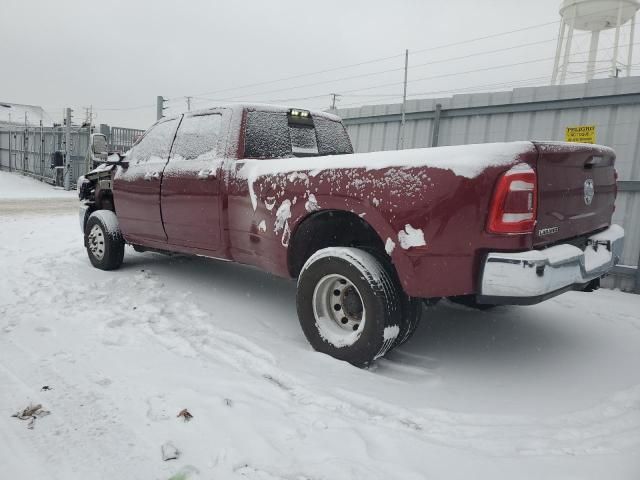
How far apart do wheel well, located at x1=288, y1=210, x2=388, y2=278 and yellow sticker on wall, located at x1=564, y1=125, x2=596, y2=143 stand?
13.7 feet

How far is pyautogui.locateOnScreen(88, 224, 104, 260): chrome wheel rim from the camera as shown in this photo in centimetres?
538

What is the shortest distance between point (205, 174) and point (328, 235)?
1.32 m

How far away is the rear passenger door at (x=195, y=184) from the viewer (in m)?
4.00

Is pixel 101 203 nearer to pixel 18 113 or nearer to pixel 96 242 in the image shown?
pixel 96 242

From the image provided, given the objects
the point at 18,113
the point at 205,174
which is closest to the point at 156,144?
→ the point at 205,174

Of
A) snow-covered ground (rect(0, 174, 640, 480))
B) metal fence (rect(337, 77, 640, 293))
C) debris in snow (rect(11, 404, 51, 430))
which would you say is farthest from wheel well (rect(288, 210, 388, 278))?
metal fence (rect(337, 77, 640, 293))

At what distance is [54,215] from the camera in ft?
35.0

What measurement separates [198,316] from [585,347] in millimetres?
3102

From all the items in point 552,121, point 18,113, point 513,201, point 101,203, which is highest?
point 18,113

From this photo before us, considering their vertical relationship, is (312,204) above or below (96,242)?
above

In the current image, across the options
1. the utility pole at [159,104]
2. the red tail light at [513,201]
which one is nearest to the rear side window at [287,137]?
the red tail light at [513,201]

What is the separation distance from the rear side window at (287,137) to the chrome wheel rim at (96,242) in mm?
2497

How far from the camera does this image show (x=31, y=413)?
229 cm

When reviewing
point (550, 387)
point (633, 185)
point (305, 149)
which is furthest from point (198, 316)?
point (633, 185)
